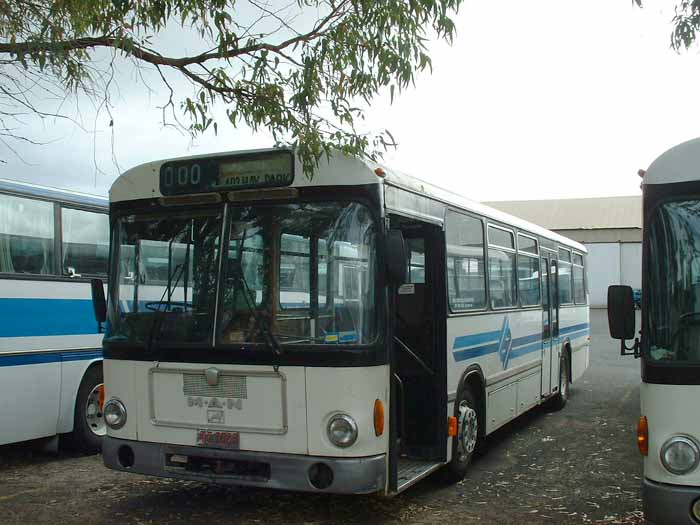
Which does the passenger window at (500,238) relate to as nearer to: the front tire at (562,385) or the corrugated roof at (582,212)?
the front tire at (562,385)

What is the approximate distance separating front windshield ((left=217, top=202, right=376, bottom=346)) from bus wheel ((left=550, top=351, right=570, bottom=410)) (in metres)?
7.89

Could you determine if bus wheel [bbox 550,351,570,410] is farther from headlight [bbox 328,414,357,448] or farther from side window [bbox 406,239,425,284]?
headlight [bbox 328,414,357,448]

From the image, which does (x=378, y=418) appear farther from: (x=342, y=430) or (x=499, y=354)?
(x=499, y=354)

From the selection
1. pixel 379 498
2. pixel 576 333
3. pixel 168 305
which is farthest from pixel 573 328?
pixel 168 305

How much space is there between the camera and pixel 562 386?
44.8 feet

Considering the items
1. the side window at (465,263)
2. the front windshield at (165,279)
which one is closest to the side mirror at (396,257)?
the front windshield at (165,279)

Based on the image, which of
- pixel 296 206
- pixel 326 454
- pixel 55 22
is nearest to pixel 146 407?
pixel 326 454

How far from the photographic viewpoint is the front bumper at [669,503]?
4.97 m

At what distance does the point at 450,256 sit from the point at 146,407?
10.5ft

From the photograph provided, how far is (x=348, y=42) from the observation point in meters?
6.88

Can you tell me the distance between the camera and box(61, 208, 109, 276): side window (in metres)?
9.63

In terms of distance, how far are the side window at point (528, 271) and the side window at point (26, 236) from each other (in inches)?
226

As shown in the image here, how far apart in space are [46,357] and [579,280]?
10.4 m

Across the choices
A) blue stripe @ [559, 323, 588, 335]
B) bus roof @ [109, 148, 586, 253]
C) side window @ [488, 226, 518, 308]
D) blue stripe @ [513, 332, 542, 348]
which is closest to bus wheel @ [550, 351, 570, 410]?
blue stripe @ [559, 323, 588, 335]
